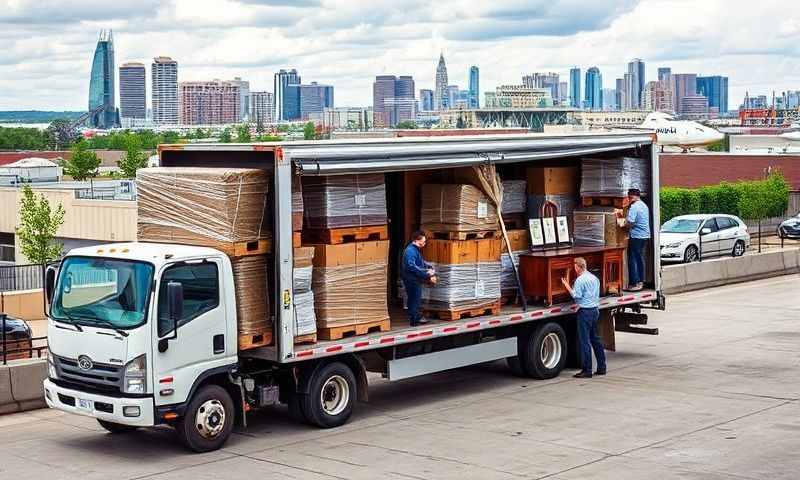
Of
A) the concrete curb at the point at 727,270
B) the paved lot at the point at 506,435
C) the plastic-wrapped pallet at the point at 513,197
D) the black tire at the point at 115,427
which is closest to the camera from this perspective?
the paved lot at the point at 506,435

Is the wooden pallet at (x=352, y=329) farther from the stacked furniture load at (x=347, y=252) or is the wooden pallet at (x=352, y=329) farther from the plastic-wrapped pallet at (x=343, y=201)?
the plastic-wrapped pallet at (x=343, y=201)

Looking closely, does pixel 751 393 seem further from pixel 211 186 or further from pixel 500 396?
pixel 211 186

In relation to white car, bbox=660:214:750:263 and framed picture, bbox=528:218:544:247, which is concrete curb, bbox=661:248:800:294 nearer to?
white car, bbox=660:214:750:263

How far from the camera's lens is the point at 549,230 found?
17.8 m

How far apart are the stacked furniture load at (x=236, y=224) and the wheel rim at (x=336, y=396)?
113cm

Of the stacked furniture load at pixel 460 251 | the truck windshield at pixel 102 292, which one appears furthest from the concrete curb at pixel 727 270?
the truck windshield at pixel 102 292

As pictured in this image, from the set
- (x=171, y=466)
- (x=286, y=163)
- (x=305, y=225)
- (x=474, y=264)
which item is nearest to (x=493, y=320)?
(x=474, y=264)

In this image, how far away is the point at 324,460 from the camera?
13.0 meters

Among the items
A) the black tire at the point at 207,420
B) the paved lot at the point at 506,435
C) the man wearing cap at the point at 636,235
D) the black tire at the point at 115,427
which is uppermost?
the man wearing cap at the point at 636,235

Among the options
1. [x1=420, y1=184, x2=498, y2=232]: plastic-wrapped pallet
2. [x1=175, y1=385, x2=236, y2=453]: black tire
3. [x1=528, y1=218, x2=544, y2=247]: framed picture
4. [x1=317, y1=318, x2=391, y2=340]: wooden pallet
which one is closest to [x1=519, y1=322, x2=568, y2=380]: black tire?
[x1=528, y1=218, x2=544, y2=247]: framed picture

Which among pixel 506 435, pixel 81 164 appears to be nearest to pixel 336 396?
pixel 506 435

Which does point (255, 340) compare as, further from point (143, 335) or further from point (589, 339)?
point (589, 339)

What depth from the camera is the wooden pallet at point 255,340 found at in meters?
13.7

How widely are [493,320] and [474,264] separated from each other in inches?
31.6
